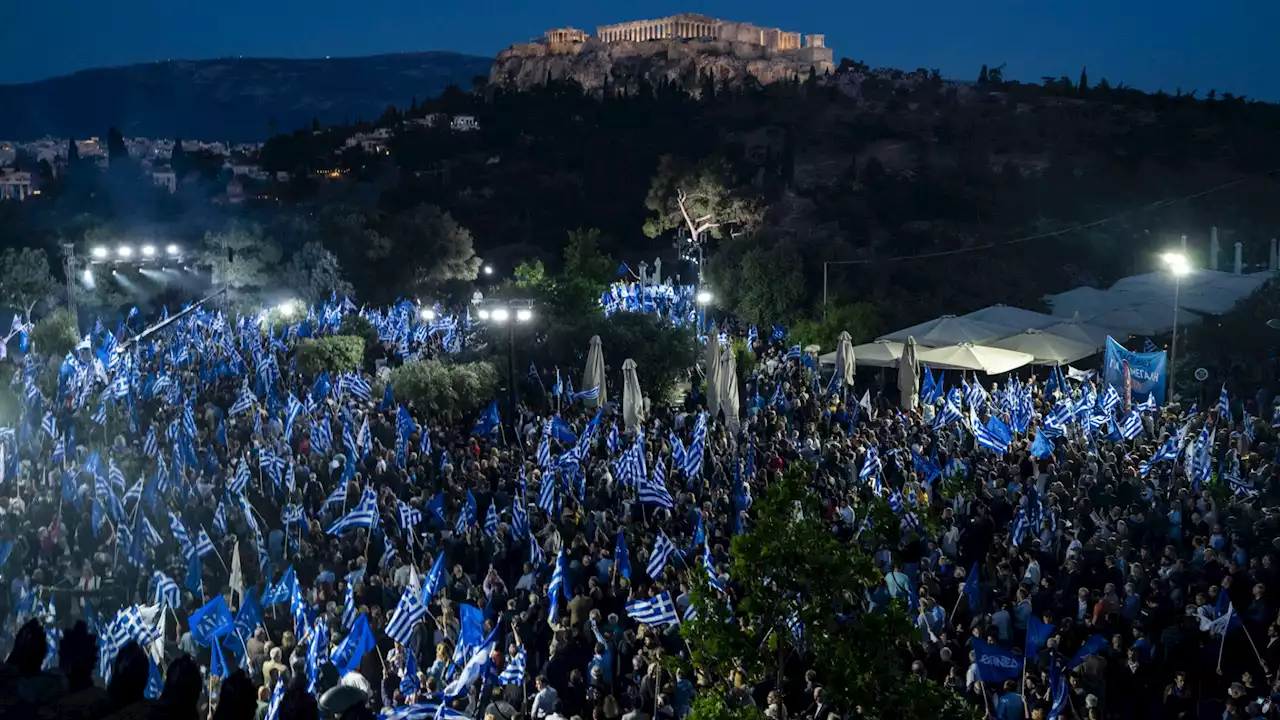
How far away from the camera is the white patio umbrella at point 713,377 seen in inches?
883

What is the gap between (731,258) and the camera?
4138 centimetres

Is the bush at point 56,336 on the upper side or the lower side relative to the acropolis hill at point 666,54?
lower

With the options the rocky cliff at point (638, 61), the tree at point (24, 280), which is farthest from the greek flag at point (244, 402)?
the rocky cliff at point (638, 61)

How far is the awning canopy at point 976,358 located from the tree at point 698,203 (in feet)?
108

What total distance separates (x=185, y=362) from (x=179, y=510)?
11.9m

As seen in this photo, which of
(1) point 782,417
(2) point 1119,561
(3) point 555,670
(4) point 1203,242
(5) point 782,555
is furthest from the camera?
(4) point 1203,242

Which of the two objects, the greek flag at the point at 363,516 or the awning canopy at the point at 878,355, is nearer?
the greek flag at the point at 363,516

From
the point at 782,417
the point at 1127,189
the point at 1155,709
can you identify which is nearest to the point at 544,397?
the point at 782,417

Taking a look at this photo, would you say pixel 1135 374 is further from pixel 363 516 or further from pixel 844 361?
pixel 363 516

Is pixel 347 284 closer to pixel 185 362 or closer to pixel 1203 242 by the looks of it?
pixel 185 362

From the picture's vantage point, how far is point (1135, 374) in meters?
21.1

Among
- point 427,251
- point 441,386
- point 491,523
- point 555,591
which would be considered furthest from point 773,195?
point 555,591

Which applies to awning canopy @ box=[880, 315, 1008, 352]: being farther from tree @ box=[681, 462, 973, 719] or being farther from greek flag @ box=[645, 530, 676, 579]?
tree @ box=[681, 462, 973, 719]

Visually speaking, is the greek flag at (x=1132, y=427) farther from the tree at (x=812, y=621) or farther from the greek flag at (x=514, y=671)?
the greek flag at (x=514, y=671)
